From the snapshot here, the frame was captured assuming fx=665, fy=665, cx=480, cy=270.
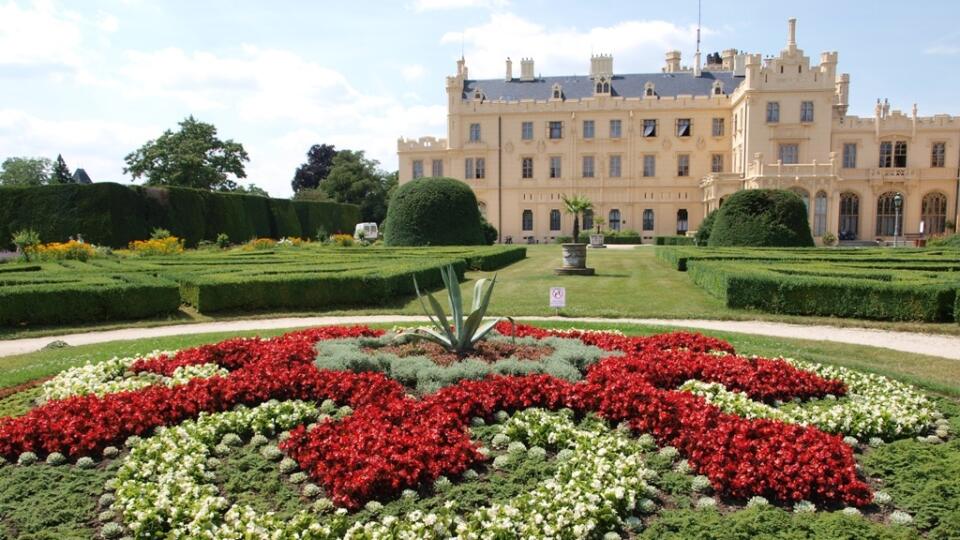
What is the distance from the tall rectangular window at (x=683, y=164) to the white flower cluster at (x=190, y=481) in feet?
162

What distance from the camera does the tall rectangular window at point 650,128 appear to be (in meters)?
51.1

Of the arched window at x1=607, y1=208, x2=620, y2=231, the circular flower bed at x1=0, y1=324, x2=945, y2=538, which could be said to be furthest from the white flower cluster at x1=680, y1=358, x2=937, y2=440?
the arched window at x1=607, y1=208, x2=620, y2=231

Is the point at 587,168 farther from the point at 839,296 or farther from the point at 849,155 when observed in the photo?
the point at 839,296

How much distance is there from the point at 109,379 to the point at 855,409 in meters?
7.19

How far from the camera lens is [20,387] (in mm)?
6926

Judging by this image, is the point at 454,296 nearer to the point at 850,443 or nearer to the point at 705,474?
the point at 705,474

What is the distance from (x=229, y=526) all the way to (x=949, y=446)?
5.11 metres

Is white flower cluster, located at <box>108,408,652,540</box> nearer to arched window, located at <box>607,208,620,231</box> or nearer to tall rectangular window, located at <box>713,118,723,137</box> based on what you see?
arched window, located at <box>607,208,620,231</box>

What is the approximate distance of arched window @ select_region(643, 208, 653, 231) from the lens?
5134cm

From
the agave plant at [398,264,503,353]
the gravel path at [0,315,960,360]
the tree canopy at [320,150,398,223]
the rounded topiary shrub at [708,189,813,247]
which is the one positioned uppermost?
the tree canopy at [320,150,398,223]

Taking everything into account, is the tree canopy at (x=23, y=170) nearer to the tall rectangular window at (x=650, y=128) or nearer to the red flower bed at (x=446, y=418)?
the tall rectangular window at (x=650, y=128)

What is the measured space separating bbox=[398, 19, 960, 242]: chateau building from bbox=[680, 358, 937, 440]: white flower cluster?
41642 mm

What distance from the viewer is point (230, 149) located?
179 feet

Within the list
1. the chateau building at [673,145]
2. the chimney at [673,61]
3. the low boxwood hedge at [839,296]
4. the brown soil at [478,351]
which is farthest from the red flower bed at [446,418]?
the chimney at [673,61]
